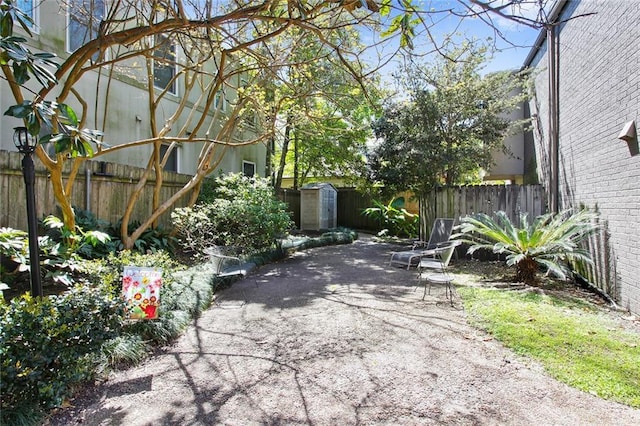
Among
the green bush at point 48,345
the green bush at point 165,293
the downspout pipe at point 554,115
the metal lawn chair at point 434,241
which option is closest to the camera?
the green bush at point 48,345

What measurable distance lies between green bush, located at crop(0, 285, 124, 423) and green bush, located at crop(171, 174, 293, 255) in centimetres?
448

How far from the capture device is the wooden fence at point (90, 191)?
18.3 feet

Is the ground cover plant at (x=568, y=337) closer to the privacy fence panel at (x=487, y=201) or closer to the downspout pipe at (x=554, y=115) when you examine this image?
the downspout pipe at (x=554, y=115)

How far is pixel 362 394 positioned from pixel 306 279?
4102mm

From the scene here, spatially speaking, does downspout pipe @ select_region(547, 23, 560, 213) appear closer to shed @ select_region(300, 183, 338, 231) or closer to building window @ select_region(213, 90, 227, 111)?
building window @ select_region(213, 90, 227, 111)

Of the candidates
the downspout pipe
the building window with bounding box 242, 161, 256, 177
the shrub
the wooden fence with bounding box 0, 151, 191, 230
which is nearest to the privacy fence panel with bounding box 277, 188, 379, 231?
the shrub

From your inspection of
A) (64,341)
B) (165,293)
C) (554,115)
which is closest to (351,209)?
(554,115)

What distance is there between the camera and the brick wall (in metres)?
4.54

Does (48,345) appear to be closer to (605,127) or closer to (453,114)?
(605,127)

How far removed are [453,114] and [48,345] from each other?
9.05 m

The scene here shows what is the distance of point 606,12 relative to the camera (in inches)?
205

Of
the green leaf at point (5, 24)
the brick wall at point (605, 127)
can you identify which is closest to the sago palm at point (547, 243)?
the brick wall at point (605, 127)

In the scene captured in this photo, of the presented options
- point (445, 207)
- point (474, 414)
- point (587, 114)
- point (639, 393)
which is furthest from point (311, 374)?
point (445, 207)

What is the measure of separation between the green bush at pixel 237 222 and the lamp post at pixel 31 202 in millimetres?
4065
